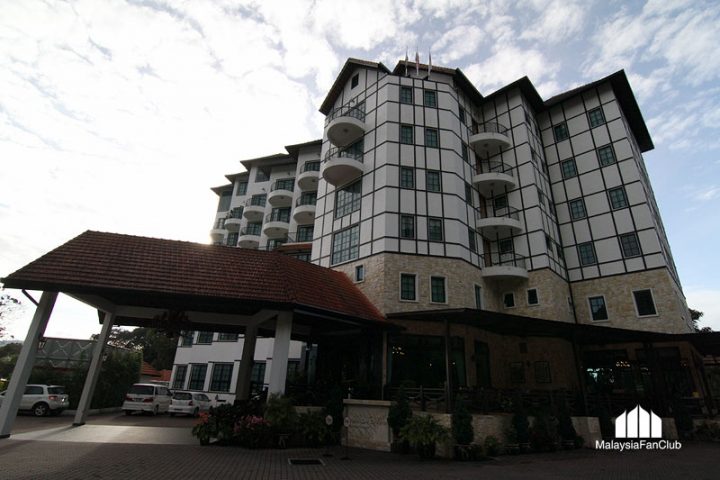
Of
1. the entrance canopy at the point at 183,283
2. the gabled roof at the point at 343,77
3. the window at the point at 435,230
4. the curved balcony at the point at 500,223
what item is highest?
the gabled roof at the point at 343,77

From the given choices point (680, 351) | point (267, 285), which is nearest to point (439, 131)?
point (267, 285)

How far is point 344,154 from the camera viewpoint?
26219mm

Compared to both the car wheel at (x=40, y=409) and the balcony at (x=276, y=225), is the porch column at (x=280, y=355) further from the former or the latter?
the balcony at (x=276, y=225)

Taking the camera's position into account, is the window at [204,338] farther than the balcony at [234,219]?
No

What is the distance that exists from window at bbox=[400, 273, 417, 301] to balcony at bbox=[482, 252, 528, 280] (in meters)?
5.64

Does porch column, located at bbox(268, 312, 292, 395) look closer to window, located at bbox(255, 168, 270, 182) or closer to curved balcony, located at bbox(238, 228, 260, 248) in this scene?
curved balcony, located at bbox(238, 228, 260, 248)

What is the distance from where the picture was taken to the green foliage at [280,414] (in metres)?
12.1

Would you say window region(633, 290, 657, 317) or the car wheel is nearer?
the car wheel

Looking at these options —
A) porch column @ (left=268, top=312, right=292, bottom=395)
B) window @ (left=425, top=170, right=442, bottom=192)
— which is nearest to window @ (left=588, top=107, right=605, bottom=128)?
window @ (left=425, top=170, right=442, bottom=192)

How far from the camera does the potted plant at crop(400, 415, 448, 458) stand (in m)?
11.7

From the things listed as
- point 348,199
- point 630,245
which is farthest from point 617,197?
point 348,199

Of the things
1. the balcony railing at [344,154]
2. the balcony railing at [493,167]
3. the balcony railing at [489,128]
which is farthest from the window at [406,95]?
the balcony railing at [493,167]

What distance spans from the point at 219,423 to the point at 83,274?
693cm

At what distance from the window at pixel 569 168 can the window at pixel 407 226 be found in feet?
47.3
